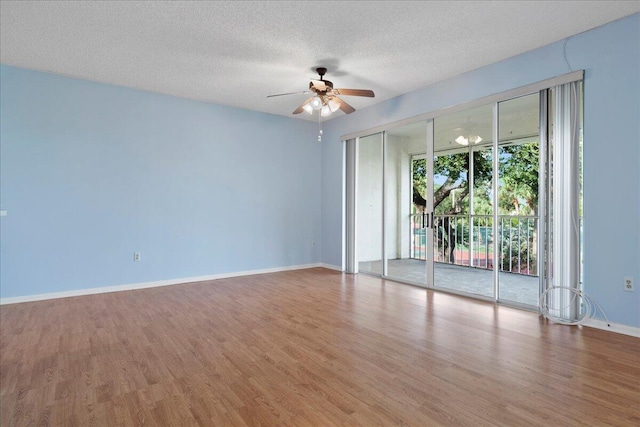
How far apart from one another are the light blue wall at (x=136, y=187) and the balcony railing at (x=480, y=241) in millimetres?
2416

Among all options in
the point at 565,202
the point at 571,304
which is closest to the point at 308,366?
the point at 571,304

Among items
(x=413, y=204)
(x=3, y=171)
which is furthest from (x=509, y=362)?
(x=3, y=171)

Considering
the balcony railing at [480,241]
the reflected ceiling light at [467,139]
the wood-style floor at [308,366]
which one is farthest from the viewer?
the balcony railing at [480,241]

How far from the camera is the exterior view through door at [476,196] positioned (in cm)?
347

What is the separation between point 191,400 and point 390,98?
4.82 metres

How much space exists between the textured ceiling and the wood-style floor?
287 centimetres

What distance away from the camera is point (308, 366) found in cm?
241

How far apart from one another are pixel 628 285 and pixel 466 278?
2283mm

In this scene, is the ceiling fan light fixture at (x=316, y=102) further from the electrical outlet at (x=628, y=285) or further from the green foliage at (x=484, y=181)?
the electrical outlet at (x=628, y=285)

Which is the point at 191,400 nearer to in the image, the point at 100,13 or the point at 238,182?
the point at 100,13

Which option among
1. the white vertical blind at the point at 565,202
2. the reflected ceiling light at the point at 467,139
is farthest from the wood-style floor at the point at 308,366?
the reflected ceiling light at the point at 467,139

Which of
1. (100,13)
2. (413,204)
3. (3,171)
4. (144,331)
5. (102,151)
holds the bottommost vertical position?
(144,331)

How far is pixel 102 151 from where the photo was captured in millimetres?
4633

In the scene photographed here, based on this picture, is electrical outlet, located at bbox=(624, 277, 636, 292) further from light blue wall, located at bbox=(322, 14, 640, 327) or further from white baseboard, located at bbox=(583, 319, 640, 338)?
white baseboard, located at bbox=(583, 319, 640, 338)
